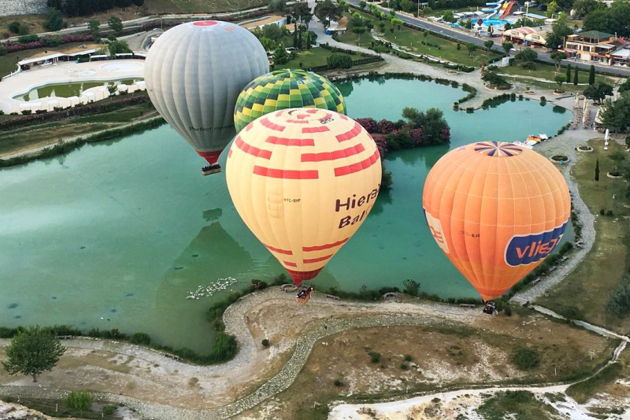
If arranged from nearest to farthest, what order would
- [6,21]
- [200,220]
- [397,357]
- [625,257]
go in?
[397,357] → [625,257] → [200,220] → [6,21]

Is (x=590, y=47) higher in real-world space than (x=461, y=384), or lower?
higher

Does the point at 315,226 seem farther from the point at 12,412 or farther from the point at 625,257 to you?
the point at 625,257

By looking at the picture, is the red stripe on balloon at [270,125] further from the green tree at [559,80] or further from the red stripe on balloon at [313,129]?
the green tree at [559,80]

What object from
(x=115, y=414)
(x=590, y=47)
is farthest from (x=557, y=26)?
(x=115, y=414)

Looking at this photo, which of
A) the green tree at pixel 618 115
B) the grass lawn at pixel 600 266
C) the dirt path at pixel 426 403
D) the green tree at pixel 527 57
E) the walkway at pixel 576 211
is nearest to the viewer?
the dirt path at pixel 426 403

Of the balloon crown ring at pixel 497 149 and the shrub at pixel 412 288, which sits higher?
the balloon crown ring at pixel 497 149

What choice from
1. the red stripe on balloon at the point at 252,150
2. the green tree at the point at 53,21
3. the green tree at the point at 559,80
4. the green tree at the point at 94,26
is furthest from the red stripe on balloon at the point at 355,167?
the green tree at the point at 53,21

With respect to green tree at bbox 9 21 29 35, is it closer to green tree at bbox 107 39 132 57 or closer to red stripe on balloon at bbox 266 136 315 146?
green tree at bbox 107 39 132 57

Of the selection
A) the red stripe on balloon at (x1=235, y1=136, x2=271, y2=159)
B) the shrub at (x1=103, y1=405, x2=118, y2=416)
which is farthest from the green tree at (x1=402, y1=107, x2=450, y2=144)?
the shrub at (x1=103, y1=405, x2=118, y2=416)
